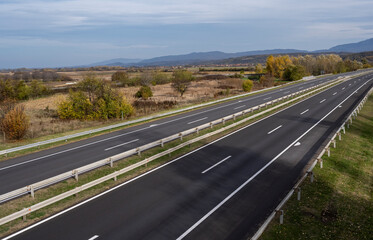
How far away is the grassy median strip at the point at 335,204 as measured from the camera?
10.3 m

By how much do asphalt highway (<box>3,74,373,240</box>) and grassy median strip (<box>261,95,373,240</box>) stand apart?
0.90 meters

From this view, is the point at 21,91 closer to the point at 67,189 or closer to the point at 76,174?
the point at 76,174

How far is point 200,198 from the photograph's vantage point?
1268cm

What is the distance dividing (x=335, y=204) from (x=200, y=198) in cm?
586

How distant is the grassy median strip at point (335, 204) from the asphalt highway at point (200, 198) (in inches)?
35.3

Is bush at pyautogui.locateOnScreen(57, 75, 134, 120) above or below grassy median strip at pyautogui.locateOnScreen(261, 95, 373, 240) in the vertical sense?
above

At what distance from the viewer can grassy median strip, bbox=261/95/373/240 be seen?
33.7 feet

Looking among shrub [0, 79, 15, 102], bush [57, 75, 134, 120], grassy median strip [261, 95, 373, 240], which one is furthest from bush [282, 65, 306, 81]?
shrub [0, 79, 15, 102]

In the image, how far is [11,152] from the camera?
2048cm

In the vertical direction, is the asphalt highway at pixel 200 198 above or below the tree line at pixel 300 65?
below

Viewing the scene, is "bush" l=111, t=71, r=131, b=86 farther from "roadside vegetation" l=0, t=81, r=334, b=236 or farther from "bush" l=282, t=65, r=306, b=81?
"roadside vegetation" l=0, t=81, r=334, b=236

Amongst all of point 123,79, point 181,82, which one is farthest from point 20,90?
point 181,82

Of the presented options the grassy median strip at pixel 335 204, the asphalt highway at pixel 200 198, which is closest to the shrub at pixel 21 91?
the asphalt highway at pixel 200 198

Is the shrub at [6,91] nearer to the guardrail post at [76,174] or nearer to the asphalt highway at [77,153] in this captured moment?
the asphalt highway at [77,153]
